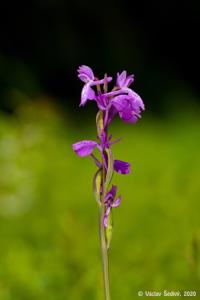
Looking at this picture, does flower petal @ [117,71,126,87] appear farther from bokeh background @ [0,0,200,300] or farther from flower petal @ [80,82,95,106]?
bokeh background @ [0,0,200,300]

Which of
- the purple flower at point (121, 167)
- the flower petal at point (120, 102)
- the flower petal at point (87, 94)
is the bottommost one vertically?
the purple flower at point (121, 167)

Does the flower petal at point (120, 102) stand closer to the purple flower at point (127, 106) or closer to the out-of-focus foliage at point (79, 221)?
the purple flower at point (127, 106)

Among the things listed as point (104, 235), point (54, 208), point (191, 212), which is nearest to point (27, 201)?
point (54, 208)

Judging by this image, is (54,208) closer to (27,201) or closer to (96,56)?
(27,201)

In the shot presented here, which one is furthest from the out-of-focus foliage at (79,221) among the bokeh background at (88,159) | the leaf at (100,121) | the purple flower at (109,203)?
the leaf at (100,121)

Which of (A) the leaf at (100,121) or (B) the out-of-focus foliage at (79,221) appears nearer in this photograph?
(A) the leaf at (100,121)

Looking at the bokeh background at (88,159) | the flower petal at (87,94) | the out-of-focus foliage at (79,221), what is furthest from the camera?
the bokeh background at (88,159)

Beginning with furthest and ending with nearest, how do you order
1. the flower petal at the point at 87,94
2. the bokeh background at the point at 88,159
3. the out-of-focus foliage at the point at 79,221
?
the bokeh background at the point at 88,159 < the out-of-focus foliage at the point at 79,221 < the flower petal at the point at 87,94

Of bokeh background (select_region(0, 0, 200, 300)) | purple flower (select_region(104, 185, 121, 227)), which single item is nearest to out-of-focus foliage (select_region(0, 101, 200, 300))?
bokeh background (select_region(0, 0, 200, 300))

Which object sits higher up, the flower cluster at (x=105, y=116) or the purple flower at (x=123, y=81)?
the purple flower at (x=123, y=81)
